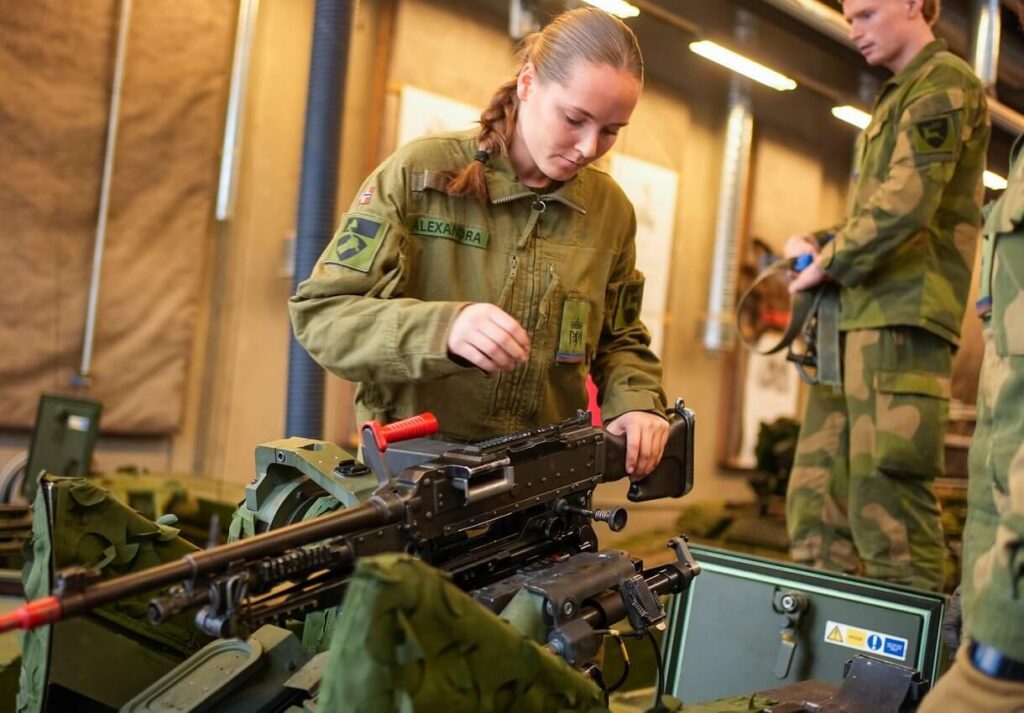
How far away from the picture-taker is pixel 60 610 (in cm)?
108

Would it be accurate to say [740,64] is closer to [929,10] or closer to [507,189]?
[929,10]

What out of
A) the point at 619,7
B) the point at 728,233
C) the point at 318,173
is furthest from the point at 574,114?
the point at 728,233

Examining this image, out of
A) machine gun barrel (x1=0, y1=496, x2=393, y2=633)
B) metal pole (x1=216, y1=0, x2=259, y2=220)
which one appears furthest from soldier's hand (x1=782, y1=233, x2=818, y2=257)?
metal pole (x1=216, y1=0, x2=259, y2=220)

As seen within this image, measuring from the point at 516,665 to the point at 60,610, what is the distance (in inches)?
19.3

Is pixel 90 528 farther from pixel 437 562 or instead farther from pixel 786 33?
pixel 786 33

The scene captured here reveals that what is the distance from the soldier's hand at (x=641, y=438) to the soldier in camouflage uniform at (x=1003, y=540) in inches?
21.8

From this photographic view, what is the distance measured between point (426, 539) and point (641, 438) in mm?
564

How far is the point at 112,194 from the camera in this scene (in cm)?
397

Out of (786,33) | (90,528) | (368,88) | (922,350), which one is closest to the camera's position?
(90,528)

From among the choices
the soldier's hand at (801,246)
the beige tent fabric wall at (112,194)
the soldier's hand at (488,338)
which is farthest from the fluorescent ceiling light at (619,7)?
the soldier's hand at (488,338)

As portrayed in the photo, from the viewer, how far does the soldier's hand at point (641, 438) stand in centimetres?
181

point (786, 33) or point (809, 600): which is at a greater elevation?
point (786, 33)

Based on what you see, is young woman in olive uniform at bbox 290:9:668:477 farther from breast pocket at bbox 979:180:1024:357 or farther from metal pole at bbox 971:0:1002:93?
metal pole at bbox 971:0:1002:93

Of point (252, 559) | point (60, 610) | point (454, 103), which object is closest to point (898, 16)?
point (454, 103)
